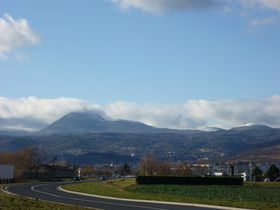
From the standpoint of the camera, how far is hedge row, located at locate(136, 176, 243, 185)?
4002 inches

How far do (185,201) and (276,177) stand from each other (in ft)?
349

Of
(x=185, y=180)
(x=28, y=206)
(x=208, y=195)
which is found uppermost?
(x=185, y=180)

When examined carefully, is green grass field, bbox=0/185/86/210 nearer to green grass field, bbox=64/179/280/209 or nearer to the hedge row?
green grass field, bbox=64/179/280/209

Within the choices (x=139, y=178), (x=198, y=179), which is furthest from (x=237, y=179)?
(x=139, y=178)

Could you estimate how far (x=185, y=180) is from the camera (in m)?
107

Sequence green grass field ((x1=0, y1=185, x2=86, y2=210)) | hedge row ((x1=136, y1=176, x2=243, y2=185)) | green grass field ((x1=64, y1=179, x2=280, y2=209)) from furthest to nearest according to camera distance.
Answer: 1. hedge row ((x1=136, y1=176, x2=243, y2=185))
2. green grass field ((x1=64, y1=179, x2=280, y2=209))
3. green grass field ((x1=0, y1=185, x2=86, y2=210))

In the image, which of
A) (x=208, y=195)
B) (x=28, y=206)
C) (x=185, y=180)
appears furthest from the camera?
(x=185, y=180)

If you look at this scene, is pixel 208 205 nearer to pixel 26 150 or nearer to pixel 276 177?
pixel 276 177

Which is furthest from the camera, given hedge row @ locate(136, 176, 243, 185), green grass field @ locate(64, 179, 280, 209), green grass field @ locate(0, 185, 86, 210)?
hedge row @ locate(136, 176, 243, 185)

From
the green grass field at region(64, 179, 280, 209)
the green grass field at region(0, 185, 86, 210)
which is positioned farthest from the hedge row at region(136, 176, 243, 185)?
the green grass field at region(0, 185, 86, 210)

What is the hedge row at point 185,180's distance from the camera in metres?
102

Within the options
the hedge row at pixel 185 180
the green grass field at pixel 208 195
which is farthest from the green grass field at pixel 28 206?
the hedge row at pixel 185 180

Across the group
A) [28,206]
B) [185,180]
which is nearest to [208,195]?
[28,206]

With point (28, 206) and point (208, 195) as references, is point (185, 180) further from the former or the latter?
point (28, 206)
